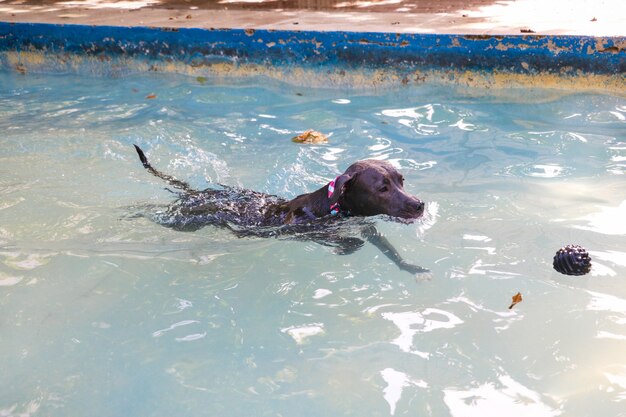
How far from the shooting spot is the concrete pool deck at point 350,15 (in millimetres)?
8125

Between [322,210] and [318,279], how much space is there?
1.79 feet

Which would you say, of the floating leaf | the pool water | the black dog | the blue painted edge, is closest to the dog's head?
the black dog

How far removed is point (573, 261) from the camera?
3998 mm

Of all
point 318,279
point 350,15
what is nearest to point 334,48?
point 350,15

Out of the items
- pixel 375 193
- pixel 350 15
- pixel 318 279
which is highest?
pixel 350 15

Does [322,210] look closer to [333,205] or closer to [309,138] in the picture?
[333,205]

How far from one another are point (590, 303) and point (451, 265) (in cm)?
81

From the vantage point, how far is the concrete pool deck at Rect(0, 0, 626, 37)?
26.7 feet

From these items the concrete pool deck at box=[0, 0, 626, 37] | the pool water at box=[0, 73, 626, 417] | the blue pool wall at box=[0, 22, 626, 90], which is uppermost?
the concrete pool deck at box=[0, 0, 626, 37]

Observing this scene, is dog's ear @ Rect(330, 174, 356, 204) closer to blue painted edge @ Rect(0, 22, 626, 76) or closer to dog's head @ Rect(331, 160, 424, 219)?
dog's head @ Rect(331, 160, 424, 219)

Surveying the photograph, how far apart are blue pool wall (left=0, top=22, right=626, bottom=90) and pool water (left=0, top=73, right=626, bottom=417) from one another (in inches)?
17.5

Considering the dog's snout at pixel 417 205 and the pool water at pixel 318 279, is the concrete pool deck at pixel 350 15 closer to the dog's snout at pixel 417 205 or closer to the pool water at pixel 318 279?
the pool water at pixel 318 279

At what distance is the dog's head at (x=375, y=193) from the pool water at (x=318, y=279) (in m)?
0.28

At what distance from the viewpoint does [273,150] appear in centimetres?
652
